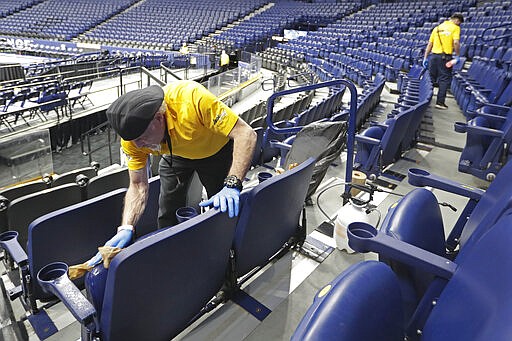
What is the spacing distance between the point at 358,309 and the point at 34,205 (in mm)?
1731

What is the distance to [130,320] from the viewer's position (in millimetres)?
979

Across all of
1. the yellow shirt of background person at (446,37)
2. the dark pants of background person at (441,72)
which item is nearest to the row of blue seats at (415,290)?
the dark pants of background person at (441,72)

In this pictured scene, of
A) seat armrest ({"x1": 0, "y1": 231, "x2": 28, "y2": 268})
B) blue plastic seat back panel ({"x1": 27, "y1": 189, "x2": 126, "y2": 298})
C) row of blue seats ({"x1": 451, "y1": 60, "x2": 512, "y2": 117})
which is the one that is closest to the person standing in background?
row of blue seats ({"x1": 451, "y1": 60, "x2": 512, "y2": 117})

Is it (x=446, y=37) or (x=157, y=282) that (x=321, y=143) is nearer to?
(x=157, y=282)

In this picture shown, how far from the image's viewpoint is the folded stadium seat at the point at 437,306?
1.90 feet

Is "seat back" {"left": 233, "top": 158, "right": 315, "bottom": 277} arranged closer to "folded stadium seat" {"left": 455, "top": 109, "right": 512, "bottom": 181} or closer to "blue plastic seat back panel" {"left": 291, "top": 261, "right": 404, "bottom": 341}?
"blue plastic seat back panel" {"left": 291, "top": 261, "right": 404, "bottom": 341}

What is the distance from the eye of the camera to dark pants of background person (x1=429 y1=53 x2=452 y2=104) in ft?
16.0

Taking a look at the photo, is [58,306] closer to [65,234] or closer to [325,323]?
[65,234]

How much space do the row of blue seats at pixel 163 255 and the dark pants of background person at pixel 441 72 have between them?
4.07 metres

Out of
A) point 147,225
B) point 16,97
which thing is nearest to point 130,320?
point 147,225

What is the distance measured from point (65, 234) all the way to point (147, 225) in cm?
44

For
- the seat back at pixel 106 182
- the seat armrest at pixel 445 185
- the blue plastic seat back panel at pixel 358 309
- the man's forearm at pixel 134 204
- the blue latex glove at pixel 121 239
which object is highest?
the blue plastic seat back panel at pixel 358 309

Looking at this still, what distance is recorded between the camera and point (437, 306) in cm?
81

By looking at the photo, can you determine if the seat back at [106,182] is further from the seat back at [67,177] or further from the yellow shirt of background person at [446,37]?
the yellow shirt of background person at [446,37]
